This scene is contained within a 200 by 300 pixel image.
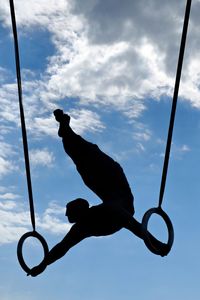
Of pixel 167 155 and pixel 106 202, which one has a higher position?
pixel 167 155

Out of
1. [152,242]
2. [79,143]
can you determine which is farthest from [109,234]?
[79,143]

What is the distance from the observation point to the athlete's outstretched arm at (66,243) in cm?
808

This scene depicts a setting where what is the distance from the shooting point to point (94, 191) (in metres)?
8.05

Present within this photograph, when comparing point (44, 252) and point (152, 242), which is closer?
point (152, 242)

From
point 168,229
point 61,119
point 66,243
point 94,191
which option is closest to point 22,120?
point 61,119

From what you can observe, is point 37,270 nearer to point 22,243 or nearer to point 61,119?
point 22,243

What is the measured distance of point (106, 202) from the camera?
792cm

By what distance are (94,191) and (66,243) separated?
0.83 meters

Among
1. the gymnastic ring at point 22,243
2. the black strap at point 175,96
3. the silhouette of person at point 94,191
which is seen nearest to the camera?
the black strap at point 175,96

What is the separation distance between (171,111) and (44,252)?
9.10 feet

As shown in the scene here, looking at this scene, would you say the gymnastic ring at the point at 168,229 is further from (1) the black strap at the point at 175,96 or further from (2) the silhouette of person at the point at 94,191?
(2) the silhouette of person at the point at 94,191

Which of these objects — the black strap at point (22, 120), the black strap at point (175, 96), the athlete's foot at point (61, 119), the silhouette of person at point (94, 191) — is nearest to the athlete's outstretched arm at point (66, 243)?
the silhouette of person at point (94, 191)

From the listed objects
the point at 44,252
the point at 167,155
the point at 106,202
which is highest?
the point at 167,155

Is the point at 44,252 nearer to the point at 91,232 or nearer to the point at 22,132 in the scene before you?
the point at 91,232
